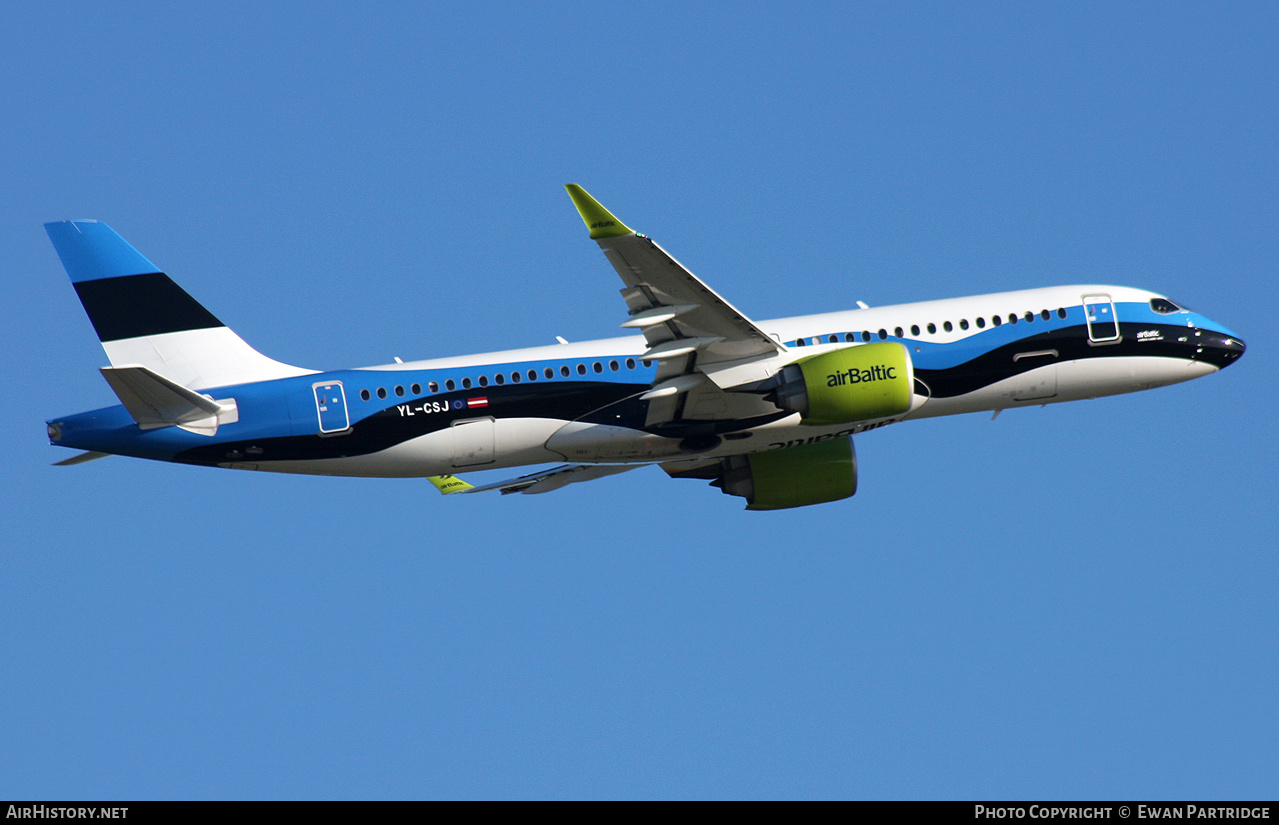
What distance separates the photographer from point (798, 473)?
37.8 meters

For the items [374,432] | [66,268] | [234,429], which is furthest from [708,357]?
[66,268]

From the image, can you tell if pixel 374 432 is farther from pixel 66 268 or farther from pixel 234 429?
pixel 66 268

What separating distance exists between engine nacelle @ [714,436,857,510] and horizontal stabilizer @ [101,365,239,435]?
14.3 meters

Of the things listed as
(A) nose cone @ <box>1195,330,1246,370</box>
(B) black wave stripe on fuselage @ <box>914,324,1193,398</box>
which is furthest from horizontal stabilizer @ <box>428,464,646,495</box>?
(A) nose cone @ <box>1195,330,1246,370</box>

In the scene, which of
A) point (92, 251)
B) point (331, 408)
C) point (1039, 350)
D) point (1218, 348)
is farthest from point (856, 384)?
point (92, 251)

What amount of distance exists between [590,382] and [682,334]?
10.1ft

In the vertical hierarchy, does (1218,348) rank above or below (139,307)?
below

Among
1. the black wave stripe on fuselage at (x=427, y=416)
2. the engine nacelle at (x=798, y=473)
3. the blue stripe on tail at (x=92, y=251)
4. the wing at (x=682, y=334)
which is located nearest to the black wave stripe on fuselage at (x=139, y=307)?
the blue stripe on tail at (x=92, y=251)

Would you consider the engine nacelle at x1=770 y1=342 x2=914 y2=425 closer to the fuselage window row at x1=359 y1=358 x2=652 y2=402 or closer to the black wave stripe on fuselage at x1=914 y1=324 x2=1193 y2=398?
the black wave stripe on fuselage at x1=914 y1=324 x2=1193 y2=398

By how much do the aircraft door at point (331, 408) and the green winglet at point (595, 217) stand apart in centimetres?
906

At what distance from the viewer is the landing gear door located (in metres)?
36.8

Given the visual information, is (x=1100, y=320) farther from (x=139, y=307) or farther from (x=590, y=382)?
(x=139, y=307)

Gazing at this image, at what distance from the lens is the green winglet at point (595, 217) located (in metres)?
27.6
